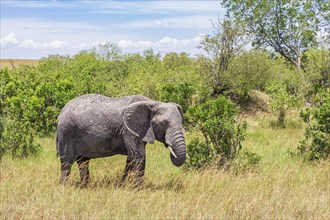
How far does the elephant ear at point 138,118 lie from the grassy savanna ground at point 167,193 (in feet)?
2.97

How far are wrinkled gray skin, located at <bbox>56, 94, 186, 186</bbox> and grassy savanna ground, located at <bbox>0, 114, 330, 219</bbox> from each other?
20.5 inches

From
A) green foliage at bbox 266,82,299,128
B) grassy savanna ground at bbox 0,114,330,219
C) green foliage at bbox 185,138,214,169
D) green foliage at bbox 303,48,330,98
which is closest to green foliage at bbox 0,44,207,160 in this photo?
grassy savanna ground at bbox 0,114,330,219

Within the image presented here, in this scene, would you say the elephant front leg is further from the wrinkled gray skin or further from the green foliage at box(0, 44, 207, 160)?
the green foliage at box(0, 44, 207, 160)

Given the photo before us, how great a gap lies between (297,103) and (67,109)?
12664 millimetres

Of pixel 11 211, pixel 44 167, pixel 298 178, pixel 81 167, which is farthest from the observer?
pixel 44 167

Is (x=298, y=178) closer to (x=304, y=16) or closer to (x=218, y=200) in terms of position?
(x=218, y=200)

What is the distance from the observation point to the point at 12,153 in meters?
10.8

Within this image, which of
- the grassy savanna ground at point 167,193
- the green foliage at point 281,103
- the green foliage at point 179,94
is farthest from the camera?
the green foliage at point 281,103

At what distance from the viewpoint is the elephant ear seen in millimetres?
7324

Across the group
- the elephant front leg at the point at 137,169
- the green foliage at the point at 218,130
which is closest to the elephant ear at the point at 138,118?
the elephant front leg at the point at 137,169

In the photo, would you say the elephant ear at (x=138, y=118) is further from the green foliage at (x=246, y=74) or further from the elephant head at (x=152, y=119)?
the green foliage at (x=246, y=74)

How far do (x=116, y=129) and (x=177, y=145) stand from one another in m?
1.16

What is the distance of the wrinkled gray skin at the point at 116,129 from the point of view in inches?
284

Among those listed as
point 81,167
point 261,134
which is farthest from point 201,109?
point 261,134
